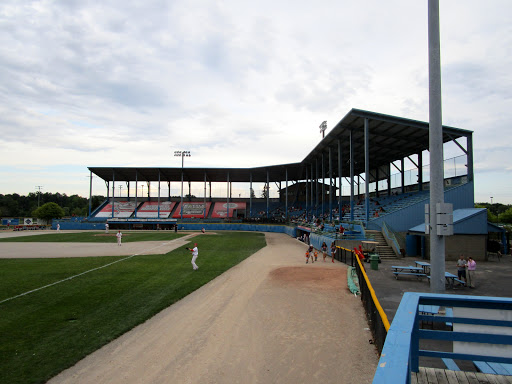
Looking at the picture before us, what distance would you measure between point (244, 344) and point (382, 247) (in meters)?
18.5

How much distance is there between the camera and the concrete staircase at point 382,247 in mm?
23084

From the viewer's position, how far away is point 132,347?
820cm

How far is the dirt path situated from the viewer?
6.90m

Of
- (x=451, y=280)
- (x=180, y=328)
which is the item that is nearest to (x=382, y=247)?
(x=451, y=280)

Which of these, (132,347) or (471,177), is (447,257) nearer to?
(471,177)

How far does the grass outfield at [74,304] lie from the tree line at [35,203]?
10043cm

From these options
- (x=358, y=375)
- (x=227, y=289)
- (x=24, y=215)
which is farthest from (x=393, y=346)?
(x=24, y=215)

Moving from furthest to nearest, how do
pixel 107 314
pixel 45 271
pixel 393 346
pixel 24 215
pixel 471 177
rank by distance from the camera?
1. pixel 24 215
2. pixel 471 177
3. pixel 45 271
4. pixel 107 314
5. pixel 393 346

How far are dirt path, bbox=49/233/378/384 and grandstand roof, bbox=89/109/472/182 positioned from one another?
21.8 m

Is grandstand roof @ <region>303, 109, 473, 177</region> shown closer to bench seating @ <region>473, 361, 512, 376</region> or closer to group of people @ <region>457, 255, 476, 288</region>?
group of people @ <region>457, 255, 476, 288</region>

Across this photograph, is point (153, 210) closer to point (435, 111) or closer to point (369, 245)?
point (369, 245)

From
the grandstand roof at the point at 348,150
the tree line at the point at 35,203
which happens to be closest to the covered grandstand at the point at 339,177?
the grandstand roof at the point at 348,150

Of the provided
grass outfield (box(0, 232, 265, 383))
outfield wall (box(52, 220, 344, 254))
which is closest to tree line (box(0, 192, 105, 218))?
outfield wall (box(52, 220, 344, 254))

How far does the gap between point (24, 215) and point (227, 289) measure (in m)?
128
